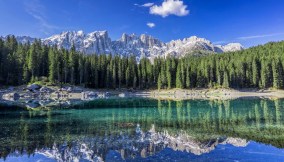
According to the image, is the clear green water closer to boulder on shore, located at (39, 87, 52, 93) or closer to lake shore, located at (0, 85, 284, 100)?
lake shore, located at (0, 85, 284, 100)

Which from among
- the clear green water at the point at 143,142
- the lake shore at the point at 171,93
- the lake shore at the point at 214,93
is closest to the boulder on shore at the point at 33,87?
the lake shore at the point at 171,93

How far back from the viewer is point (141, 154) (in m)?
19.5

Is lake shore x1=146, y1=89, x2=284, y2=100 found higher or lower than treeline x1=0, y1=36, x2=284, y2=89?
lower

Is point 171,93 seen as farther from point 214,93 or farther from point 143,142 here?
point 143,142

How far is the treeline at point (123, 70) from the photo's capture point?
A: 107 meters

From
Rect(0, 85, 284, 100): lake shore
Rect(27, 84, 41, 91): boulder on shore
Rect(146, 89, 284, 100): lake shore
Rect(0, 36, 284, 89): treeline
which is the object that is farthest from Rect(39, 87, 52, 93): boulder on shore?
Rect(146, 89, 284, 100): lake shore

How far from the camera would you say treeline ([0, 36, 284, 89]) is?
107 meters

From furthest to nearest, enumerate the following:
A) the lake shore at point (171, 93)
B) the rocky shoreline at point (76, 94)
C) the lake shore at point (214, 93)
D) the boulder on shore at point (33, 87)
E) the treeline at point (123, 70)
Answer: the lake shore at point (214, 93) < the treeline at point (123, 70) < the lake shore at point (171, 93) < the boulder on shore at point (33, 87) < the rocky shoreline at point (76, 94)

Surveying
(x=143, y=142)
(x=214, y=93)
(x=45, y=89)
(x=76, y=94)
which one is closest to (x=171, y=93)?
(x=214, y=93)

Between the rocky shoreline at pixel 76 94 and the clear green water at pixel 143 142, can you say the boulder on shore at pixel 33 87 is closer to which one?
the rocky shoreline at pixel 76 94

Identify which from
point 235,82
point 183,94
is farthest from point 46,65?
point 235,82

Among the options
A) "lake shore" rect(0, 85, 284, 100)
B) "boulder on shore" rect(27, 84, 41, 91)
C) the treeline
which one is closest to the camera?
"boulder on shore" rect(27, 84, 41, 91)

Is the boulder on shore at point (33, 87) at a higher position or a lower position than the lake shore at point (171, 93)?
higher

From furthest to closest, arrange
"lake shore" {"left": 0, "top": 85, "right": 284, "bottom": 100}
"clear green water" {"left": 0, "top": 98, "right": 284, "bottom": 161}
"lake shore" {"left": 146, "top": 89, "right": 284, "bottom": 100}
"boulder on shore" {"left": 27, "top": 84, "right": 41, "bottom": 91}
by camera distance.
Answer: "lake shore" {"left": 146, "top": 89, "right": 284, "bottom": 100} < "lake shore" {"left": 0, "top": 85, "right": 284, "bottom": 100} < "boulder on shore" {"left": 27, "top": 84, "right": 41, "bottom": 91} < "clear green water" {"left": 0, "top": 98, "right": 284, "bottom": 161}
